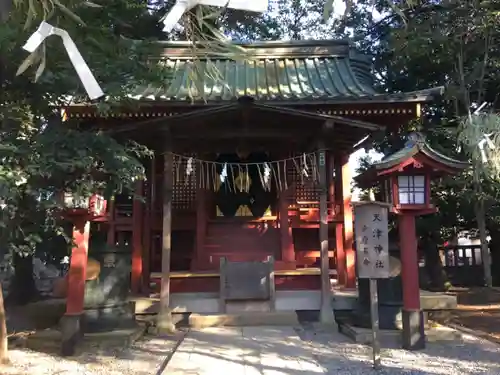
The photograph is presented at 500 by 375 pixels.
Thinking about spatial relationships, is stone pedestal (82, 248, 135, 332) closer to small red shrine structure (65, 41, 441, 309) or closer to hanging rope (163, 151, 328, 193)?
small red shrine structure (65, 41, 441, 309)

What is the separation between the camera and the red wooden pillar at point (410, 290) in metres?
7.01

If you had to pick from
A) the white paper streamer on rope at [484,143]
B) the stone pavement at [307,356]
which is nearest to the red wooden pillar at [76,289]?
the stone pavement at [307,356]

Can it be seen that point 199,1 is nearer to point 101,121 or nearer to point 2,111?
point 2,111

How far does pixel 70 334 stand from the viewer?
6898 mm

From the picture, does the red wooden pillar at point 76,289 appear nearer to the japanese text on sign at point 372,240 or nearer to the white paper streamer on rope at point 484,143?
the japanese text on sign at point 372,240

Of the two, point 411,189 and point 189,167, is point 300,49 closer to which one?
point 189,167

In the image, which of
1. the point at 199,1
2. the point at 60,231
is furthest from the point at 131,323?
the point at 199,1

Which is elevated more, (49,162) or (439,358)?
(49,162)

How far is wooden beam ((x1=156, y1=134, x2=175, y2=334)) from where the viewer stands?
29.3ft

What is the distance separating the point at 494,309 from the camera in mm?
12641

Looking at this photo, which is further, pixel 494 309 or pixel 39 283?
pixel 39 283

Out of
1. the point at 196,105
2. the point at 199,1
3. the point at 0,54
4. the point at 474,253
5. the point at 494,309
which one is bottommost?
the point at 494,309

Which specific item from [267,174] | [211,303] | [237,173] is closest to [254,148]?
[267,174]

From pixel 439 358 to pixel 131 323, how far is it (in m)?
4.98
